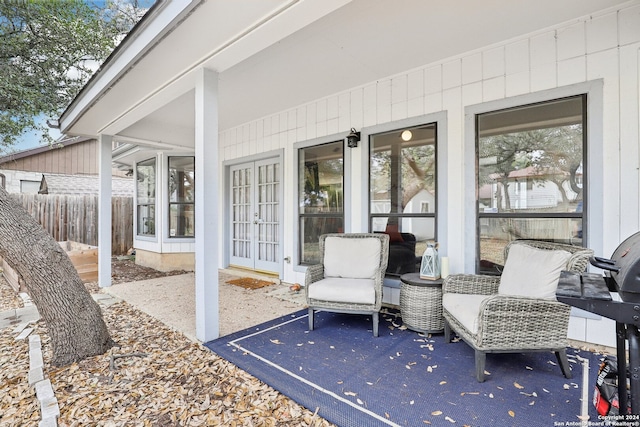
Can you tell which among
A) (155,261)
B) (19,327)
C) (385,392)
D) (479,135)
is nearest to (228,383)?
(385,392)

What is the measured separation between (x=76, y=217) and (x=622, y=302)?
10.7 m

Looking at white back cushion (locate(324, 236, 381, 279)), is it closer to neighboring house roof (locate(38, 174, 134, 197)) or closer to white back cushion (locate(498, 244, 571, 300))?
white back cushion (locate(498, 244, 571, 300))

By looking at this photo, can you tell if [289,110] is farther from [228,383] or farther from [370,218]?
[228,383]

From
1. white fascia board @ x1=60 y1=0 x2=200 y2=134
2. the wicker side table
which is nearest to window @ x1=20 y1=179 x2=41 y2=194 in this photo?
white fascia board @ x1=60 y1=0 x2=200 y2=134

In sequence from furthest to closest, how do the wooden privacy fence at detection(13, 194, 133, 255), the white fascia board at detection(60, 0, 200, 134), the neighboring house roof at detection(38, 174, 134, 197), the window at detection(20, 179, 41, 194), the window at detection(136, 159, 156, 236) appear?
the window at detection(20, 179, 41, 194) → the neighboring house roof at detection(38, 174, 134, 197) → the wooden privacy fence at detection(13, 194, 133, 255) → the window at detection(136, 159, 156, 236) → the white fascia board at detection(60, 0, 200, 134)

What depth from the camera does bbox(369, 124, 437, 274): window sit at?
3.60m

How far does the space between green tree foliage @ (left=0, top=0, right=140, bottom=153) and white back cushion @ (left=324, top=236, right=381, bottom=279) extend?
6.41 metres

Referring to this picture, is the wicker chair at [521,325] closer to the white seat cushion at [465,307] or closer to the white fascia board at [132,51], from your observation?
the white seat cushion at [465,307]

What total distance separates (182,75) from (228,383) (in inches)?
109

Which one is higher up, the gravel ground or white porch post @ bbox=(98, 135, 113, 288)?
white porch post @ bbox=(98, 135, 113, 288)

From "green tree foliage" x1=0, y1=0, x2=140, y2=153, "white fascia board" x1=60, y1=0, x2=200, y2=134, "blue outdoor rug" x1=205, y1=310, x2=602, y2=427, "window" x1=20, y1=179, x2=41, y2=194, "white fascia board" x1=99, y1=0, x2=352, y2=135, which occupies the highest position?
"green tree foliage" x1=0, y1=0, x2=140, y2=153

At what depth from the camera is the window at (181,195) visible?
268 inches

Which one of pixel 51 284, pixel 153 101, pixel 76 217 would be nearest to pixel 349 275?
pixel 51 284

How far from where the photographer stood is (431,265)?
3107 mm
